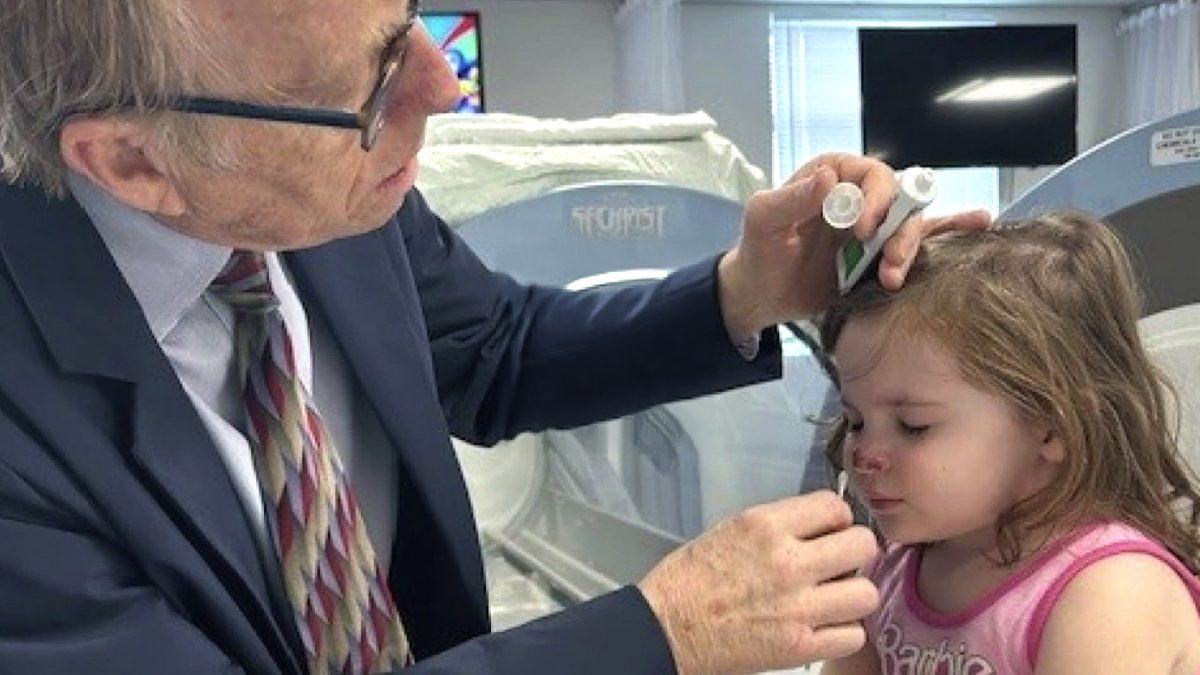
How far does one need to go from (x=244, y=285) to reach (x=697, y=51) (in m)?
5.25

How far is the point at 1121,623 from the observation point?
0.99 metres

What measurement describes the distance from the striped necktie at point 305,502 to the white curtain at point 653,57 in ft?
14.9

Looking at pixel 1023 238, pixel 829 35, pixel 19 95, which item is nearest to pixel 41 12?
pixel 19 95

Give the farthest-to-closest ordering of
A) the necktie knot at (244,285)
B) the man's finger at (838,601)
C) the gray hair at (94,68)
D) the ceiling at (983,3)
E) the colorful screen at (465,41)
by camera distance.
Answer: the ceiling at (983,3) → the colorful screen at (465,41) → the necktie knot at (244,285) → the man's finger at (838,601) → the gray hair at (94,68)

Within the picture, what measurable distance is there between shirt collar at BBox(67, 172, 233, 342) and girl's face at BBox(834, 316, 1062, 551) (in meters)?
0.55

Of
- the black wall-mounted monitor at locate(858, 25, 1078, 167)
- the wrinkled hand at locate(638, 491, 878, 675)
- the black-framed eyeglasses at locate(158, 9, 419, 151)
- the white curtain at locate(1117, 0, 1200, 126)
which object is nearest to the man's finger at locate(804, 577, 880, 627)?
the wrinkled hand at locate(638, 491, 878, 675)

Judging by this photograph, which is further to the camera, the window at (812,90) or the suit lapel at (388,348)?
the window at (812,90)

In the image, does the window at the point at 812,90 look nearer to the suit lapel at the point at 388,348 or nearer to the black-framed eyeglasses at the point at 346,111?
the suit lapel at the point at 388,348

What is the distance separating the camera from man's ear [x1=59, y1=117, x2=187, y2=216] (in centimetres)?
84

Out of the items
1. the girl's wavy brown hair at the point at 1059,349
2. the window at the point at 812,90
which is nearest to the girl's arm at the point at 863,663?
the girl's wavy brown hair at the point at 1059,349

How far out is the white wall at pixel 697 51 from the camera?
5.82 m

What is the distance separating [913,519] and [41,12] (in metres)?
0.75

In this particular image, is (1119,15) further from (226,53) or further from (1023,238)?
(226,53)

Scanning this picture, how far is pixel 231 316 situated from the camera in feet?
3.33
